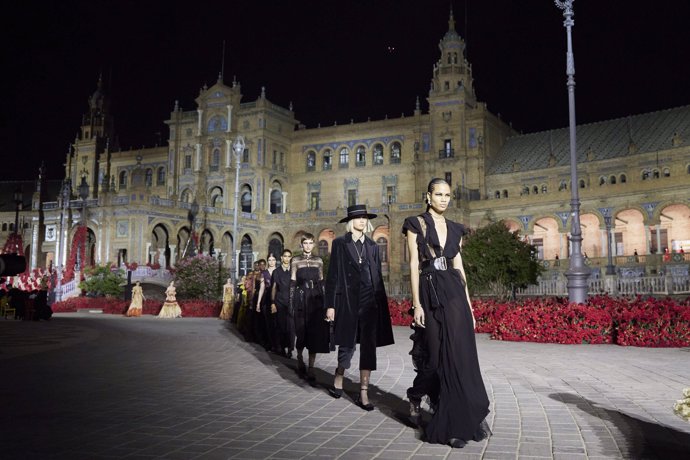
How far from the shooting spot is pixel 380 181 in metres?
60.4

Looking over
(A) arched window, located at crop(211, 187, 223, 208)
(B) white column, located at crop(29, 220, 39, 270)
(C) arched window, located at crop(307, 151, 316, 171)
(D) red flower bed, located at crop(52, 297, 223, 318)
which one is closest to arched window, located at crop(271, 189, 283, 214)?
(C) arched window, located at crop(307, 151, 316, 171)

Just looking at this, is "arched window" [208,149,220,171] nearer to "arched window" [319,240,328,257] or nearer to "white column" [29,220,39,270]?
"arched window" [319,240,328,257]

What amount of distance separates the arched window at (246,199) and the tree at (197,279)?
31.6 meters

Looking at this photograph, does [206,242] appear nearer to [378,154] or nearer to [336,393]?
[378,154]

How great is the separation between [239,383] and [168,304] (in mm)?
19039

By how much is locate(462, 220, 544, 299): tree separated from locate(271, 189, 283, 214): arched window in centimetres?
3884

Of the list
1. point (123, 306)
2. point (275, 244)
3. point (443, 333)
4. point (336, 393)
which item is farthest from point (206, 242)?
point (443, 333)

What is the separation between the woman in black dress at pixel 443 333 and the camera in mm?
4871

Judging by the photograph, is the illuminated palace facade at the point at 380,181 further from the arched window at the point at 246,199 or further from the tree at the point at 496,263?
the tree at the point at 496,263

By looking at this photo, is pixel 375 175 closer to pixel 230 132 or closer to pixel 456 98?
pixel 456 98

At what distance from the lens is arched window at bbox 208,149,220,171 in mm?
62656

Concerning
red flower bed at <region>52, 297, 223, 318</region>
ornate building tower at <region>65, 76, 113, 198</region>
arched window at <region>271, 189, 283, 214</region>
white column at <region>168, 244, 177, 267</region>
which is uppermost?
ornate building tower at <region>65, 76, 113, 198</region>

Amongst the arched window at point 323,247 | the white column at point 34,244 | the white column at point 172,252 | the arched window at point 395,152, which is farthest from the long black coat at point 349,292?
the white column at point 34,244

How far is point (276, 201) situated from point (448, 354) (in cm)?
5954
